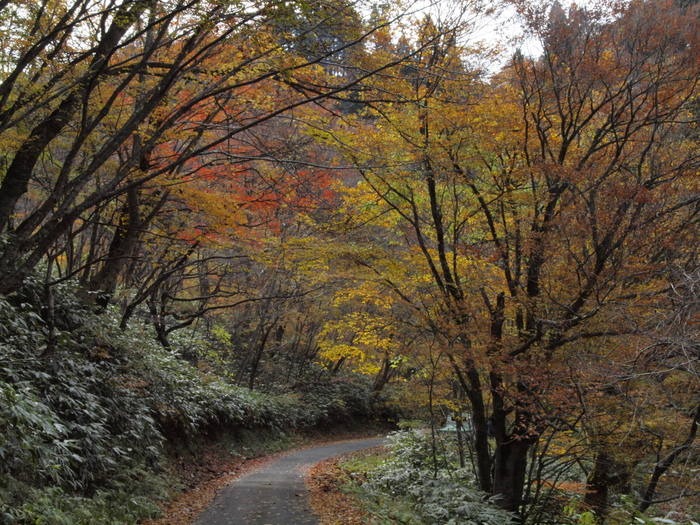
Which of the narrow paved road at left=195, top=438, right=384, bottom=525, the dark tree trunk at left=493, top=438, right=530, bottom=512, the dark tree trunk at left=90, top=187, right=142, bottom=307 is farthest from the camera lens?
the dark tree trunk at left=90, top=187, right=142, bottom=307

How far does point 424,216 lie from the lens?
1225cm

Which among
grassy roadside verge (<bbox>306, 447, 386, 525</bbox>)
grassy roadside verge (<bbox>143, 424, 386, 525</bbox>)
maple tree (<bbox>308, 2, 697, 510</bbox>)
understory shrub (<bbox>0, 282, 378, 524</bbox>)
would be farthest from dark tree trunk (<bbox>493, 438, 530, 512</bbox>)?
understory shrub (<bbox>0, 282, 378, 524</bbox>)

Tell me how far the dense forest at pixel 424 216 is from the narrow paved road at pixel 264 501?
110 centimetres

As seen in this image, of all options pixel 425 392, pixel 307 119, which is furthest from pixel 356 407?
pixel 307 119

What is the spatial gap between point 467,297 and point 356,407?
18.5m

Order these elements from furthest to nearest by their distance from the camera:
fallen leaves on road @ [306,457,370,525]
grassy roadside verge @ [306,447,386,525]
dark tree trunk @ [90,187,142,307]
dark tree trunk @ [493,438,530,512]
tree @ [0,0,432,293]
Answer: dark tree trunk @ [90,187,142,307]
dark tree trunk @ [493,438,530,512]
grassy roadside verge @ [306,447,386,525]
fallen leaves on road @ [306,457,370,525]
tree @ [0,0,432,293]

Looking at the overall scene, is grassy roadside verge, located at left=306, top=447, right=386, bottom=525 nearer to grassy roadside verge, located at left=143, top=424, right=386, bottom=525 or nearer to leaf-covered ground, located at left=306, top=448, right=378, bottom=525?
leaf-covered ground, located at left=306, top=448, right=378, bottom=525

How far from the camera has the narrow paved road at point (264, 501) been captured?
27.0ft

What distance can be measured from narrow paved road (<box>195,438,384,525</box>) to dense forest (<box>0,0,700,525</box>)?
1.10m

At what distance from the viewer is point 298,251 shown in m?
11.0

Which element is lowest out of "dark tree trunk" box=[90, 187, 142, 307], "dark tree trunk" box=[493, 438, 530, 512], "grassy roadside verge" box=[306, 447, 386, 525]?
"grassy roadside verge" box=[306, 447, 386, 525]

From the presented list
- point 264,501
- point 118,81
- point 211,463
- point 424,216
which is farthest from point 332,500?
point 118,81

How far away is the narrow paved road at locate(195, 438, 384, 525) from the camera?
8234 millimetres

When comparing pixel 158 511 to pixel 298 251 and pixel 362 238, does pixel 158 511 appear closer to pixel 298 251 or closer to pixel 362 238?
pixel 298 251
